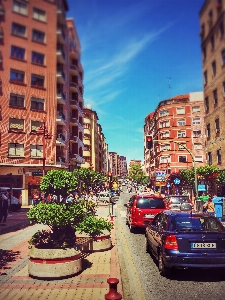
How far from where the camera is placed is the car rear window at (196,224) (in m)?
6.68

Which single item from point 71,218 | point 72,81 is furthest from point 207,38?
point 72,81

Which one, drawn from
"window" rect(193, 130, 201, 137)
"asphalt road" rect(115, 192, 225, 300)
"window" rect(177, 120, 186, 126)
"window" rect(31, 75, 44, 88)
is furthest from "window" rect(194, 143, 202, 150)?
"asphalt road" rect(115, 192, 225, 300)

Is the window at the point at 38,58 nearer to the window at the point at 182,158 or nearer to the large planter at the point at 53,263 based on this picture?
the large planter at the point at 53,263

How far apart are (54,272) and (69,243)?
913mm

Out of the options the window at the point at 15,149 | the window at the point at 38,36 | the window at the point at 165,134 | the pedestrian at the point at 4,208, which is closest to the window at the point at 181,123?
the window at the point at 165,134

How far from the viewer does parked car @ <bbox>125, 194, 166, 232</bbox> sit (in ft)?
41.0

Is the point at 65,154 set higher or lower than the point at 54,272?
higher

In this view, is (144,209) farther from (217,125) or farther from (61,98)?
(61,98)

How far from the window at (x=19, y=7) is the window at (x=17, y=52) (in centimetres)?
93

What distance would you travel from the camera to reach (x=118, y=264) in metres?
7.55

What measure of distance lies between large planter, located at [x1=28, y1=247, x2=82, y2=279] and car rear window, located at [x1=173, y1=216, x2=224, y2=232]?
2.56 m

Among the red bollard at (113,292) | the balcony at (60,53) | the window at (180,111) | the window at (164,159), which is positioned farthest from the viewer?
the window at (164,159)

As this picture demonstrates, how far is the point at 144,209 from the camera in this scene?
12.7 m

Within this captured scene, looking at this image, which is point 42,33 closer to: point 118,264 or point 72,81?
point 118,264
